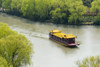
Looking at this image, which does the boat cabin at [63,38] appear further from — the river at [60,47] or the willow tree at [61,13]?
the willow tree at [61,13]

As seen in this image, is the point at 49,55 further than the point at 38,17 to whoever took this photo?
No

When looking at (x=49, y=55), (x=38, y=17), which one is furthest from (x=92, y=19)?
(x=49, y=55)

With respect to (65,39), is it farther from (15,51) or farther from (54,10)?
(54,10)

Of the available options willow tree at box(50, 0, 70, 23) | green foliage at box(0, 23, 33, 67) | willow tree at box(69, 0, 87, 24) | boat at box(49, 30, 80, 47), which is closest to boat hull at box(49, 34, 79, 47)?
boat at box(49, 30, 80, 47)

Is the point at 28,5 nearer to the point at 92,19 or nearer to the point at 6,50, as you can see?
the point at 92,19

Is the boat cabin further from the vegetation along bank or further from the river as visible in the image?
the vegetation along bank

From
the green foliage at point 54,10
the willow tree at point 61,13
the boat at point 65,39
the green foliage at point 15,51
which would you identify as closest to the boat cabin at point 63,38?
the boat at point 65,39

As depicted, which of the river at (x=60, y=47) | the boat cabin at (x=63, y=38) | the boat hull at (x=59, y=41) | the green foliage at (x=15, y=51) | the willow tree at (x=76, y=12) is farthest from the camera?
the willow tree at (x=76, y=12)

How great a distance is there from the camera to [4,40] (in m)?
33.4

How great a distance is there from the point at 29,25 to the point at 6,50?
138 ft

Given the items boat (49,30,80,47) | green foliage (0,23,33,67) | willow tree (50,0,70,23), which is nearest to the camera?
green foliage (0,23,33,67)

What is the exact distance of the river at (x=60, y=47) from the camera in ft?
132

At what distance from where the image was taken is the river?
40.3 m

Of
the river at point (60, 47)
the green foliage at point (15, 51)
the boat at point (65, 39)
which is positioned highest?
the green foliage at point (15, 51)
